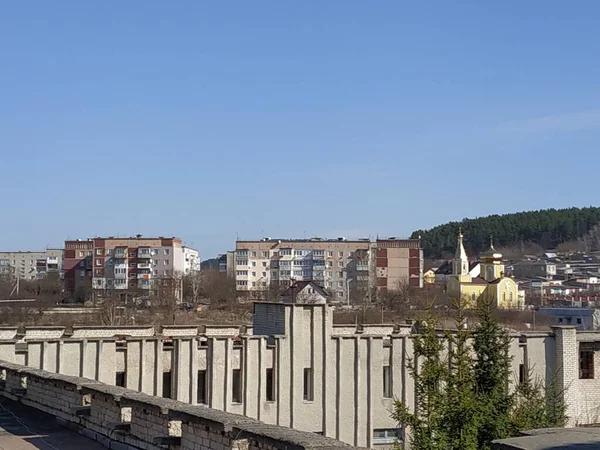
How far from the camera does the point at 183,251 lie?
13400cm

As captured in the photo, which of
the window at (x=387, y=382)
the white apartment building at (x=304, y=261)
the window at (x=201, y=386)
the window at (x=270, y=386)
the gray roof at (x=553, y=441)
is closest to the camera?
the gray roof at (x=553, y=441)

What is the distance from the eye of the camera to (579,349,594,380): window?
3209 centimetres

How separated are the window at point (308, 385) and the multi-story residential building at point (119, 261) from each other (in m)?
86.0

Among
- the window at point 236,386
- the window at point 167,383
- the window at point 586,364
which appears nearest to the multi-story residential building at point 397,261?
the window at point 586,364

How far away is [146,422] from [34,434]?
7.73ft

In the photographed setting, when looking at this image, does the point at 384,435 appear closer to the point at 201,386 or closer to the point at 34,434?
the point at 201,386

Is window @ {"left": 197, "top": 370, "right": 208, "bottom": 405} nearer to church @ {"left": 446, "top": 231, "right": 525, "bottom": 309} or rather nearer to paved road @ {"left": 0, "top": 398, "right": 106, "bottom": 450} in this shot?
paved road @ {"left": 0, "top": 398, "right": 106, "bottom": 450}

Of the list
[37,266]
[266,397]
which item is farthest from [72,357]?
[37,266]

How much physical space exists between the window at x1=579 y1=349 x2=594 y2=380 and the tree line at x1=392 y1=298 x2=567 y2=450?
13.5m

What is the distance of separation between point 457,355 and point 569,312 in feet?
212

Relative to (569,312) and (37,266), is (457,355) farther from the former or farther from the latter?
(37,266)

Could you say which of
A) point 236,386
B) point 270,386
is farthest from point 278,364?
point 236,386

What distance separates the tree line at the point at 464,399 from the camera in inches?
616

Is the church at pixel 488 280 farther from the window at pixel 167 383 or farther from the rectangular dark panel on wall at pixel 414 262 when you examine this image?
the window at pixel 167 383
